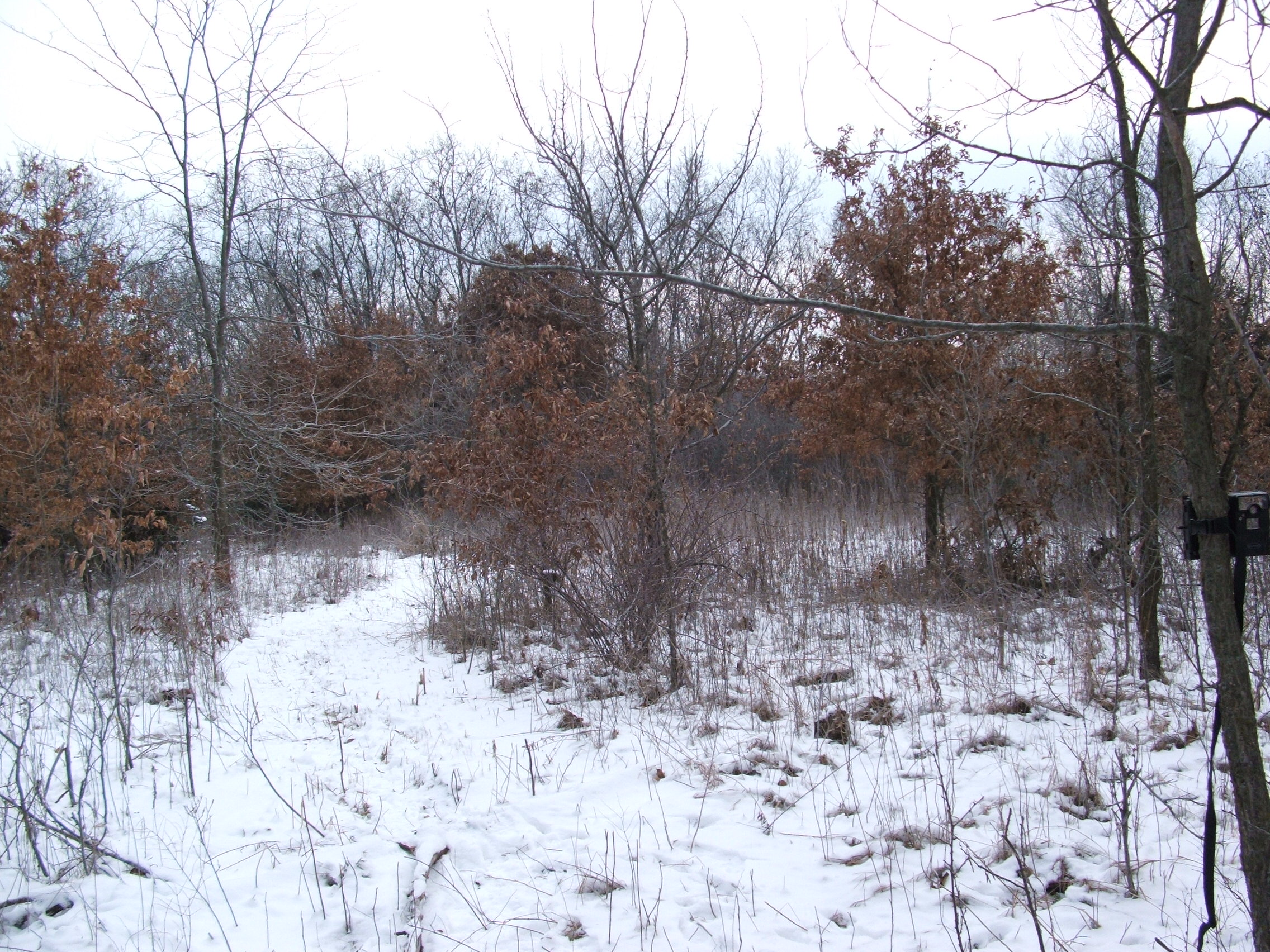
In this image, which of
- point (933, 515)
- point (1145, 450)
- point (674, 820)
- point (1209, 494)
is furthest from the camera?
point (933, 515)

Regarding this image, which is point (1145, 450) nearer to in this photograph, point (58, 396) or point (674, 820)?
point (674, 820)

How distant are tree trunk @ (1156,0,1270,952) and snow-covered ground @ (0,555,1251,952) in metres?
0.54

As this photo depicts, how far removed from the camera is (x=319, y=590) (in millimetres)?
9836

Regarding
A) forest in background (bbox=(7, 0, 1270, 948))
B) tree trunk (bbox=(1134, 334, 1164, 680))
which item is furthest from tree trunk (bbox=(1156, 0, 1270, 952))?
tree trunk (bbox=(1134, 334, 1164, 680))

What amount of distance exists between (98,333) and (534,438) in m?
5.22

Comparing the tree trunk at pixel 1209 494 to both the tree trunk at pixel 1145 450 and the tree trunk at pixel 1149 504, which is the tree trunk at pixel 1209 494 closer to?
the tree trunk at pixel 1145 450

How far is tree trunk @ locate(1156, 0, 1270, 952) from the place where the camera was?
1.83 meters

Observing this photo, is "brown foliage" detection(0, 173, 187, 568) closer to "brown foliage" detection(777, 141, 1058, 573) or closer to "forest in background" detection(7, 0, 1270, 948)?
"forest in background" detection(7, 0, 1270, 948)

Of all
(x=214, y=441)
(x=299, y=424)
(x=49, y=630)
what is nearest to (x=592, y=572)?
(x=49, y=630)

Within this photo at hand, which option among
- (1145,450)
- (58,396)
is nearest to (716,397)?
(1145,450)

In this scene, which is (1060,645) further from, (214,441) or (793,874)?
(214,441)

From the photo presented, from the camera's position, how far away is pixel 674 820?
359 centimetres

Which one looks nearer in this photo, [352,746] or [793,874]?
[793,874]

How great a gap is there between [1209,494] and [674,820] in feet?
8.54
